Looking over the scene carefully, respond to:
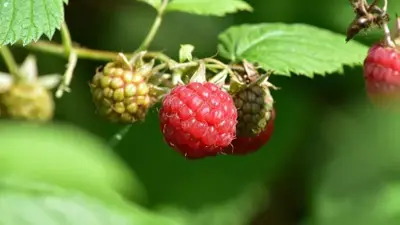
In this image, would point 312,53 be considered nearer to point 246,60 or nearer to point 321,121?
point 246,60

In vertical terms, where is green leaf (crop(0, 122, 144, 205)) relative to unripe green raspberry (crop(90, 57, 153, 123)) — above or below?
above

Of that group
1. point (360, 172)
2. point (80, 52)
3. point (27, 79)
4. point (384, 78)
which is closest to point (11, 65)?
point (27, 79)

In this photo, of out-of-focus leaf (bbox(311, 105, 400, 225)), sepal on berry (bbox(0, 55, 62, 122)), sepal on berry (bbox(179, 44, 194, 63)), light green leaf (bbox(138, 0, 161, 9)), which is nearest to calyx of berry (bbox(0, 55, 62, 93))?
sepal on berry (bbox(0, 55, 62, 122))

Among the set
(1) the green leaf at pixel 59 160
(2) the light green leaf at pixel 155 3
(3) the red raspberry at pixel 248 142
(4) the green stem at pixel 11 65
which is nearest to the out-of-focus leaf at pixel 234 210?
(1) the green leaf at pixel 59 160

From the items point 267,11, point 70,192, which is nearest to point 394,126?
point 267,11

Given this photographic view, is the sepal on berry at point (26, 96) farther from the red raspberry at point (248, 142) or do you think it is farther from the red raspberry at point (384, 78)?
the red raspberry at point (384, 78)

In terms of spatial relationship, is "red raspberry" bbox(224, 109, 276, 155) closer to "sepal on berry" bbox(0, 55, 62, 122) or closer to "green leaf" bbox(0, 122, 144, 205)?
"green leaf" bbox(0, 122, 144, 205)
